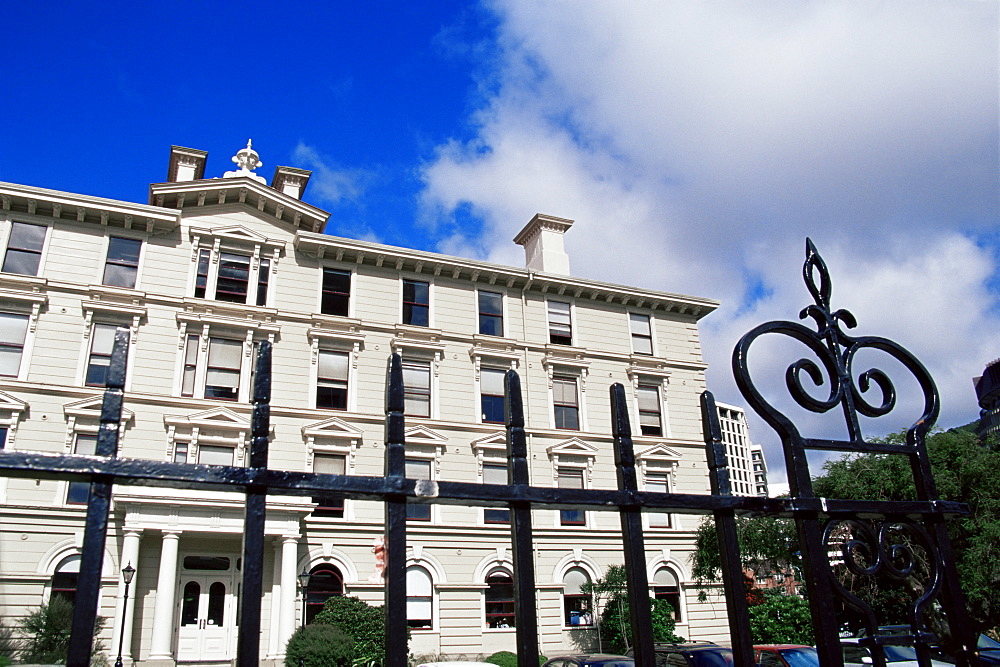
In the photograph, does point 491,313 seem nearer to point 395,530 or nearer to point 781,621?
point 781,621

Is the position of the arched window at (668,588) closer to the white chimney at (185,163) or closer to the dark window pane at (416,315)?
the dark window pane at (416,315)

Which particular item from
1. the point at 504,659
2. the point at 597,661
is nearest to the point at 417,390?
the point at 504,659

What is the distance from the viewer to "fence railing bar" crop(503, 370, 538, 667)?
11.1 feet

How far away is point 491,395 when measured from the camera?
29484mm

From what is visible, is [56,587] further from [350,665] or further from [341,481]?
[341,481]

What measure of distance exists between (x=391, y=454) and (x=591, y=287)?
94.6 feet

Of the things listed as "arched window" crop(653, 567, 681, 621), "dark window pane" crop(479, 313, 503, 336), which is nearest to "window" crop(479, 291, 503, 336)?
"dark window pane" crop(479, 313, 503, 336)

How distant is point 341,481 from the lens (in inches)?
133

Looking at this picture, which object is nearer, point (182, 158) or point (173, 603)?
point (173, 603)

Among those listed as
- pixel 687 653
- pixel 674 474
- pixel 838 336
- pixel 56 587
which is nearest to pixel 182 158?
pixel 56 587

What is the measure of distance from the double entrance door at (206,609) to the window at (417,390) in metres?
7.90

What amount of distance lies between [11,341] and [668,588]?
24020 millimetres

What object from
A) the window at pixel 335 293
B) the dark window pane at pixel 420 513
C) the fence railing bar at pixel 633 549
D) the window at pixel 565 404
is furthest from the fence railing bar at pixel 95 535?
the window at pixel 565 404

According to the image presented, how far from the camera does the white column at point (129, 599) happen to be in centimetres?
2045
